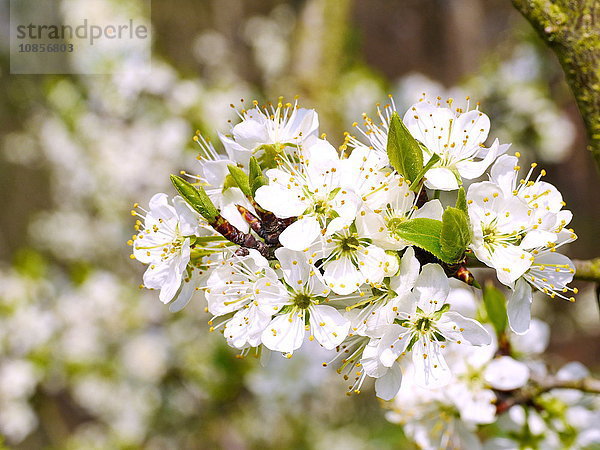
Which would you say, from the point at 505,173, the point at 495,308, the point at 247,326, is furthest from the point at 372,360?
the point at 495,308

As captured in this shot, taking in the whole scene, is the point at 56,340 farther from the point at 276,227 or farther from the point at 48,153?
the point at 276,227

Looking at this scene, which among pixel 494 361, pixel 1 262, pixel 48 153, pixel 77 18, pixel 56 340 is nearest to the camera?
pixel 494 361

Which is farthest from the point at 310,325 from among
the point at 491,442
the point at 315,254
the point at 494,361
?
the point at 491,442

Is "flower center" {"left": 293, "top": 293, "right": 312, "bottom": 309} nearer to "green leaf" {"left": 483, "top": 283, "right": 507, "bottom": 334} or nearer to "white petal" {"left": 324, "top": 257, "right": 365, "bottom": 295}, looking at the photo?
"white petal" {"left": 324, "top": 257, "right": 365, "bottom": 295}

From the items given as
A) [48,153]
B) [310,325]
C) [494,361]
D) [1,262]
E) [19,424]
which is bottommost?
[1,262]

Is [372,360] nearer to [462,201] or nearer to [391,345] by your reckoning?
[391,345]

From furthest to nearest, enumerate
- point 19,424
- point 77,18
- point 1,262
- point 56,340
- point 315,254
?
point 1,262
point 77,18
point 56,340
point 19,424
point 315,254

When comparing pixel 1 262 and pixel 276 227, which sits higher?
pixel 276 227

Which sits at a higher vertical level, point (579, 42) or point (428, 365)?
point (579, 42)
